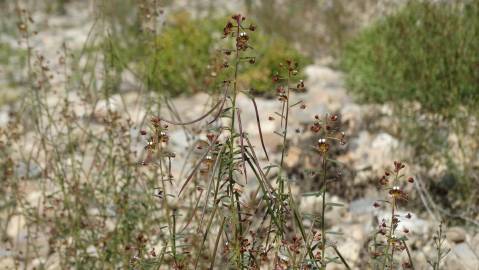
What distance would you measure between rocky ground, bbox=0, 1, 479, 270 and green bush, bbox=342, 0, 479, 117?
0.91 ft

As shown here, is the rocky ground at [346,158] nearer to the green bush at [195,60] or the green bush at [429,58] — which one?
the green bush at [195,60]

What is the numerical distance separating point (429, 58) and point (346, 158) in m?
0.91

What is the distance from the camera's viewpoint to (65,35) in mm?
8812

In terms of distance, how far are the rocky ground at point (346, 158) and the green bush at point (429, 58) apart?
0.91 feet

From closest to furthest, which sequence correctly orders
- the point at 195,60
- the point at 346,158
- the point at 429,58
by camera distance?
1. the point at 346,158
2. the point at 429,58
3. the point at 195,60

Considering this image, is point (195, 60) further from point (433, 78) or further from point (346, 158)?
point (433, 78)

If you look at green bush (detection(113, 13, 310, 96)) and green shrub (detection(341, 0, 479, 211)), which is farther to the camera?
green bush (detection(113, 13, 310, 96))

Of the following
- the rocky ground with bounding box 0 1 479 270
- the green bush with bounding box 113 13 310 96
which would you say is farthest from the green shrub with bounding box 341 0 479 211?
the green bush with bounding box 113 13 310 96

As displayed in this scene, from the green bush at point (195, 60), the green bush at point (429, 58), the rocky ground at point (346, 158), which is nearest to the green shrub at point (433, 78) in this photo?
the green bush at point (429, 58)

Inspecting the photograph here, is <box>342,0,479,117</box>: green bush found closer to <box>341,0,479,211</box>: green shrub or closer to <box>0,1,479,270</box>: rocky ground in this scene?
<box>341,0,479,211</box>: green shrub

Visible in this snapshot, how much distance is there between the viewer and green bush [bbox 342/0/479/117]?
461 cm

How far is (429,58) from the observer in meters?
4.71

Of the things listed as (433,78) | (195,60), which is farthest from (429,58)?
(195,60)

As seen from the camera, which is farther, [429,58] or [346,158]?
[429,58]
